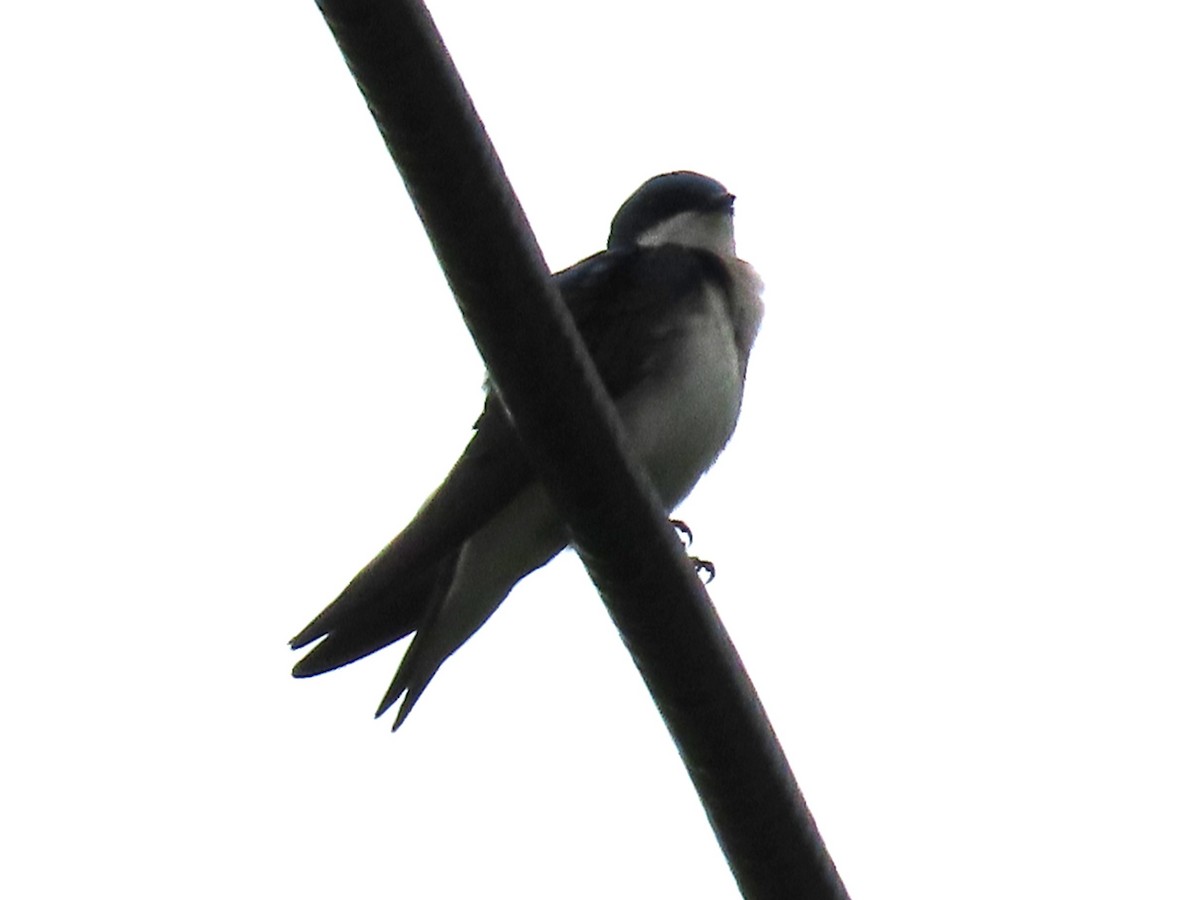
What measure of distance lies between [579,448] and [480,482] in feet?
2.68

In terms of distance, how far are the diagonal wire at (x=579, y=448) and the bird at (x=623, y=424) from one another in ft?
1.78

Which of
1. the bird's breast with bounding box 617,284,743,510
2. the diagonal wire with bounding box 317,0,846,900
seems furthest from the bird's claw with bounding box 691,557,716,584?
the diagonal wire with bounding box 317,0,846,900

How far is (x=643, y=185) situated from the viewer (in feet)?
14.1

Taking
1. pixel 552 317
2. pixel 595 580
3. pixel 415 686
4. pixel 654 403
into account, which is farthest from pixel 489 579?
pixel 552 317

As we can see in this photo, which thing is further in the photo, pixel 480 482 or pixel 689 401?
pixel 689 401

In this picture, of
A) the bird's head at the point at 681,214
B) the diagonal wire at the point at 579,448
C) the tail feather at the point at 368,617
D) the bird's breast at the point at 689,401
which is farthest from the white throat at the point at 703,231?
the diagonal wire at the point at 579,448

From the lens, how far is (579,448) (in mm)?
1885

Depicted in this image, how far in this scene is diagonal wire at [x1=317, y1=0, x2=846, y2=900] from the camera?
5.52 ft

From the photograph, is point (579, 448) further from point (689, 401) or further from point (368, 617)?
point (689, 401)

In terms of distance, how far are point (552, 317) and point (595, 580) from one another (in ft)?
1.00

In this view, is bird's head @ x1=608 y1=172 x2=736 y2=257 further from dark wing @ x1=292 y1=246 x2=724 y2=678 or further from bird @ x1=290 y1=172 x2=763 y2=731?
dark wing @ x1=292 y1=246 x2=724 y2=678

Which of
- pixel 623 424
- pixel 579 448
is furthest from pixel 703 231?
pixel 579 448

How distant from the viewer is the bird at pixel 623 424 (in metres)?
2.67

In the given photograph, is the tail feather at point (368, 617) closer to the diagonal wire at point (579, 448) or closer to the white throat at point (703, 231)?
the diagonal wire at point (579, 448)
